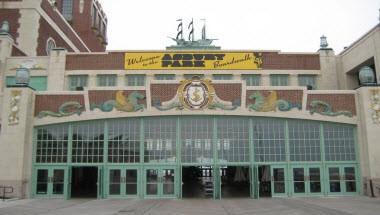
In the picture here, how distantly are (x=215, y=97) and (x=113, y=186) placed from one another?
8.86 metres

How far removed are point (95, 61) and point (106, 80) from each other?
1944mm

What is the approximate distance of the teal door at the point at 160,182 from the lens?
27594 millimetres

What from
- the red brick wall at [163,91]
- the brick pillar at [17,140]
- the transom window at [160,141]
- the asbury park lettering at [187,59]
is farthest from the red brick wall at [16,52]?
the transom window at [160,141]

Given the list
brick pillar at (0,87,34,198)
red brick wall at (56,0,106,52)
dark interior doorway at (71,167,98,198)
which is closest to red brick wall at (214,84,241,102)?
brick pillar at (0,87,34,198)

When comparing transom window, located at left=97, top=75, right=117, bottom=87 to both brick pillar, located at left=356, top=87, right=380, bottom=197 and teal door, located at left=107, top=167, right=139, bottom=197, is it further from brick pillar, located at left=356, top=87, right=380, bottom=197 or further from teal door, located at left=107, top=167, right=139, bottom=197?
brick pillar, located at left=356, top=87, right=380, bottom=197

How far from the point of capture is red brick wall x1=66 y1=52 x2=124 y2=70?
36.3 metres

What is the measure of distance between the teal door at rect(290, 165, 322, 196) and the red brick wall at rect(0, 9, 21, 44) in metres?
27.0

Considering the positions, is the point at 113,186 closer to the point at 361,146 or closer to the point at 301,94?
the point at 301,94

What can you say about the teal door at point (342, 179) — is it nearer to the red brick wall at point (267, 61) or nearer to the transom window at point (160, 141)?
the transom window at point (160, 141)

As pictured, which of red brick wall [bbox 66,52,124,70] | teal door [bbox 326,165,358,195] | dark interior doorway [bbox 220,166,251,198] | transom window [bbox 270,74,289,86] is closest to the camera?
teal door [bbox 326,165,358,195]

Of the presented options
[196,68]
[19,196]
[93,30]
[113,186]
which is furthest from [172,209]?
[93,30]

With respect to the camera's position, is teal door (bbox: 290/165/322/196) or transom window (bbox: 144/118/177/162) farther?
transom window (bbox: 144/118/177/162)

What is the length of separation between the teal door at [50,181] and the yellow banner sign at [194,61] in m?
11.7

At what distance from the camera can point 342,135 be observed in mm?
28469
